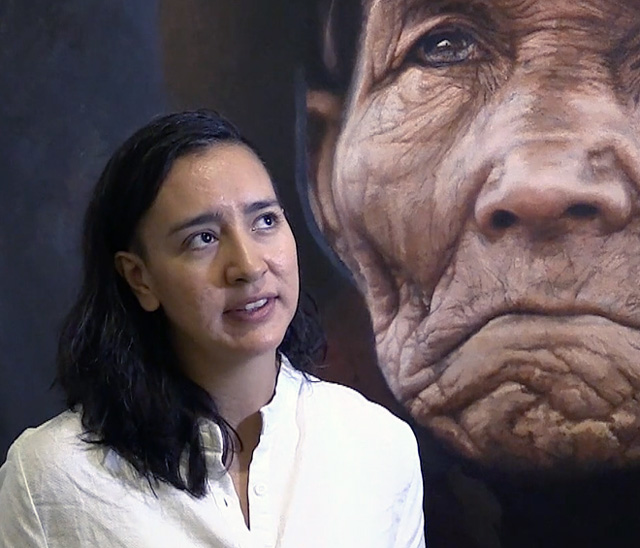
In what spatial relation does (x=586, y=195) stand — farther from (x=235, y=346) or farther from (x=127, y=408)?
(x=127, y=408)

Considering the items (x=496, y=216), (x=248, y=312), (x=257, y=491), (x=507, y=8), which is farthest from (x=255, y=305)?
(x=507, y=8)

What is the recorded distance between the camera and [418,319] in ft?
4.43

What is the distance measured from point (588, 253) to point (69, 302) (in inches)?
35.2

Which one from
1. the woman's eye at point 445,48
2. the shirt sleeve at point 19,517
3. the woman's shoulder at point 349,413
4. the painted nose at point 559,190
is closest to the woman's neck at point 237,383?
the woman's shoulder at point 349,413

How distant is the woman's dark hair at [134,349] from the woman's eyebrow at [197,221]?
5cm

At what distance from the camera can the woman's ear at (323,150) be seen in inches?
54.2

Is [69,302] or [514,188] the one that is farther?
[69,302]

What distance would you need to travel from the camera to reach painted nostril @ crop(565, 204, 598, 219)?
1242 mm

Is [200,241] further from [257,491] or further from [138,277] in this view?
[257,491]

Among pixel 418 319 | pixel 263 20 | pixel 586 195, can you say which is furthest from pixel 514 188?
pixel 263 20

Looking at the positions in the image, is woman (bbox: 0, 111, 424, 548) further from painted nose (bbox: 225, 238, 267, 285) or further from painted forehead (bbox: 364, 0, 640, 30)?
painted forehead (bbox: 364, 0, 640, 30)

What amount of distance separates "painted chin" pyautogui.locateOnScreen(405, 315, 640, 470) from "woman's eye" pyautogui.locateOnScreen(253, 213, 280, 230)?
489 millimetres

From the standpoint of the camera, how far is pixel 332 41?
1364mm

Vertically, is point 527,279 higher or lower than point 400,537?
higher
